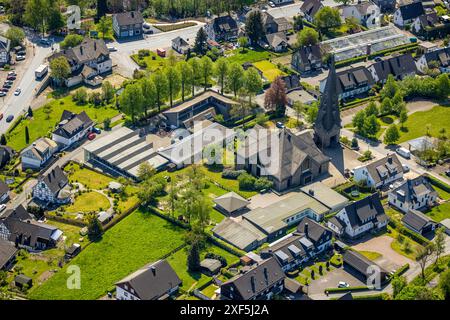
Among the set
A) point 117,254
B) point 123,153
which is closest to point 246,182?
point 123,153

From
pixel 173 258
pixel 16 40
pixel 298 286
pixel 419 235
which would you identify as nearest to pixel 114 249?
pixel 173 258

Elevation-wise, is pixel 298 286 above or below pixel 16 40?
below

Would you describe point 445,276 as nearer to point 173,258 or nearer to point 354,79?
point 173,258

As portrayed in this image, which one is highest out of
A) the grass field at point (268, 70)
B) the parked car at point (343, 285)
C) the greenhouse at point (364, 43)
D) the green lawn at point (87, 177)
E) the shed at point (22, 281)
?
the greenhouse at point (364, 43)

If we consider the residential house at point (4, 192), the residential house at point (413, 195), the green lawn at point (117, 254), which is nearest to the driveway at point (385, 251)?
the residential house at point (413, 195)

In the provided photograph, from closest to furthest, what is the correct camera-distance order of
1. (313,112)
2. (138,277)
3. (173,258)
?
(138,277) < (173,258) < (313,112)

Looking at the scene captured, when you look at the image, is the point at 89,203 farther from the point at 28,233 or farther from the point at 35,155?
the point at 35,155

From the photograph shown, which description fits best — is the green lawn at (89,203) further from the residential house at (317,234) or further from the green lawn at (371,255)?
the green lawn at (371,255)
